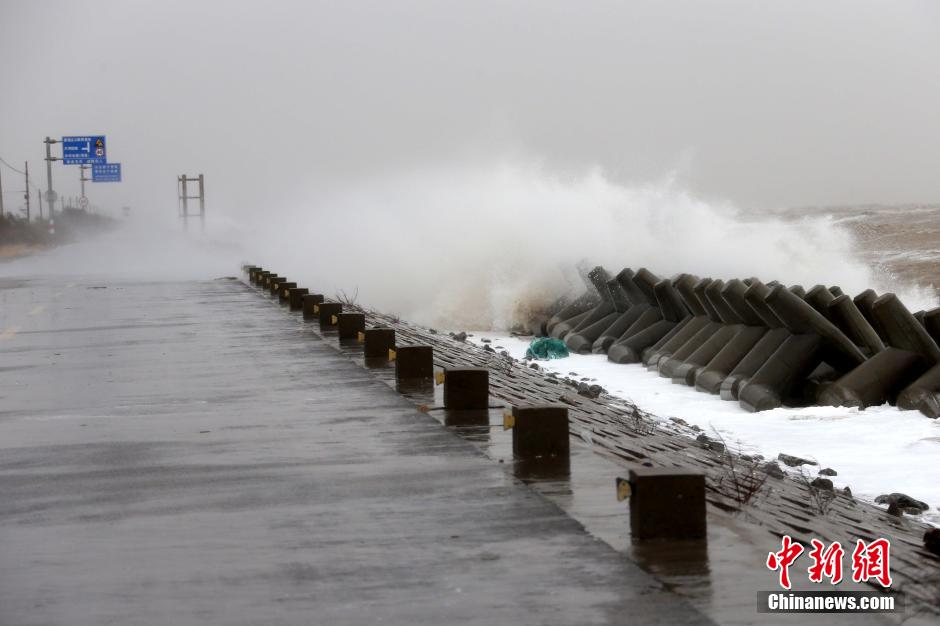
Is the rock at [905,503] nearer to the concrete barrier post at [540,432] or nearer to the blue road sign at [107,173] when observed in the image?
the concrete barrier post at [540,432]

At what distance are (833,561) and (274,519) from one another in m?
2.88

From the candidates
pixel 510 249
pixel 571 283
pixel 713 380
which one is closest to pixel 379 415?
pixel 713 380

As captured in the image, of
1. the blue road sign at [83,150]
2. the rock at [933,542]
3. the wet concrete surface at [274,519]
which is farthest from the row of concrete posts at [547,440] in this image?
the blue road sign at [83,150]

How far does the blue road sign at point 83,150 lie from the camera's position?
271 ft

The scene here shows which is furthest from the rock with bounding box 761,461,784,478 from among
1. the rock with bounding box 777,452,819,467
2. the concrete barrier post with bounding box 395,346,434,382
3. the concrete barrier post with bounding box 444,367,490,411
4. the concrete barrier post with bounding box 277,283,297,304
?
the concrete barrier post with bounding box 277,283,297,304

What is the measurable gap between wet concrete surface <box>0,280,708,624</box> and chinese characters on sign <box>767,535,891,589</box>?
649mm

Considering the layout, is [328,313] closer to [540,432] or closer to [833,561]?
[540,432]

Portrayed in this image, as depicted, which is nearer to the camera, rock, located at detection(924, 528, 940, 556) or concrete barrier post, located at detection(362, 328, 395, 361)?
rock, located at detection(924, 528, 940, 556)

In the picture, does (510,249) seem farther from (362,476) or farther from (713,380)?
(362,476)

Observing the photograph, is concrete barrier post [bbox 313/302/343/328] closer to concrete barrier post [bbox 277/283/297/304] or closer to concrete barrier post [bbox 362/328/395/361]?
concrete barrier post [bbox 362/328/395/361]

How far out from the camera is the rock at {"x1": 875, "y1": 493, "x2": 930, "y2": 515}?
9641 millimetres

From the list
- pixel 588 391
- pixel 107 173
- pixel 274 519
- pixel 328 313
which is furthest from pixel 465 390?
pixel 107 173

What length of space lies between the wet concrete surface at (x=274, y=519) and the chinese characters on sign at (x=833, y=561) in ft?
2.13

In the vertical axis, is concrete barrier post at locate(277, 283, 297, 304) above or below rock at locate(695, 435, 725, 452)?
above
